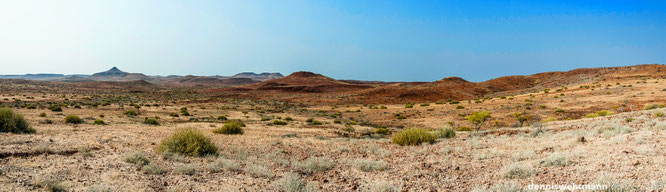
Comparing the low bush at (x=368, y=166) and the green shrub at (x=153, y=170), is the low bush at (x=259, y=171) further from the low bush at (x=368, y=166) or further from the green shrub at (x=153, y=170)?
the low bush at (x=368, y=166)

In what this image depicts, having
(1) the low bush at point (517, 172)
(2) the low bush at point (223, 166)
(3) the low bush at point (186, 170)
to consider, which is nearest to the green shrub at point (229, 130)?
(2) the low bush at point (223, 166)

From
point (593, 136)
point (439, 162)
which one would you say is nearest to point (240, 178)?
point (439, 162)

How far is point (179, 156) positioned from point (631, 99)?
3559 centimetres

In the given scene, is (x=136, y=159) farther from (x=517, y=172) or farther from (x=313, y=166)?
(x=517, y=172)

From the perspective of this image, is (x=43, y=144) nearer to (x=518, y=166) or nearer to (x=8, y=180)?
(x=8, y=180)

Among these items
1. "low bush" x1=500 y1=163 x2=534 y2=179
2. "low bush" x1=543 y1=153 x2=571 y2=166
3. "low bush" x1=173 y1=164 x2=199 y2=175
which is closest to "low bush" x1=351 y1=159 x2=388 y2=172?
"low bush" x1=500 y1=163 x2=534 y2=179

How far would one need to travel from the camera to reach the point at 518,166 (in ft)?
Result: 20.9

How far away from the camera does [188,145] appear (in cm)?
900

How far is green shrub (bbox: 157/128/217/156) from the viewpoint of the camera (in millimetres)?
8977

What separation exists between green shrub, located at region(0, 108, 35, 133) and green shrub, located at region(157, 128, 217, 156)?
21.1ft

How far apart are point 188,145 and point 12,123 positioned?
7.60 m

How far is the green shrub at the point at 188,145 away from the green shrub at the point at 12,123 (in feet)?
21.1

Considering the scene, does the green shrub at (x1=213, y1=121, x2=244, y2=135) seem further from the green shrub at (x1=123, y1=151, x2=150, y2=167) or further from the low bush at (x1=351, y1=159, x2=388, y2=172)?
the low bush at (x1=351, y1=159, x2=388, y2=172)

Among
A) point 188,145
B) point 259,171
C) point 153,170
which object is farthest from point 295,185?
point 188,145
